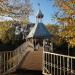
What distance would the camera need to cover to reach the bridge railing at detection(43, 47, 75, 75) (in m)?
10.7

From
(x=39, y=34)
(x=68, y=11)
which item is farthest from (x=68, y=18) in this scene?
(x=39, y=34)

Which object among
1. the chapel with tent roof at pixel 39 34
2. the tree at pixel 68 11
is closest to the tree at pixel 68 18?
the tree at pixel 68 11

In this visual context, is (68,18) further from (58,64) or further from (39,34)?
(39,34)

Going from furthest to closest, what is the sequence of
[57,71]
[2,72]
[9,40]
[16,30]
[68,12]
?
[16,30]
[9,40]
[68,12]
[2,72]
[57,71]

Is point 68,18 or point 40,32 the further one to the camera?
point 40,32

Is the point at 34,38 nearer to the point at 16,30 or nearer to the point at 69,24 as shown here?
the point at 16,30

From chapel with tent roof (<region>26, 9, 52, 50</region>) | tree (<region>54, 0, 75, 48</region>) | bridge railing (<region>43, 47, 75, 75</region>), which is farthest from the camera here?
chapel with tent roof (<region>26, 9, 52, 50</region>)

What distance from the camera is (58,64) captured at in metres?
11.9

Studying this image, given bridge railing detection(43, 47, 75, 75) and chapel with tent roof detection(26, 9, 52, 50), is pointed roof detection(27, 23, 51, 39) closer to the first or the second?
chapel with tent roof detection(26, 9, 52, 50)

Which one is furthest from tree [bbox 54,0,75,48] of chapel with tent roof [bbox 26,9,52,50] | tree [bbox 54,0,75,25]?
chapel with tent roof [bbox 26,9,52,50]

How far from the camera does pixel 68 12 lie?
16766 millimetres

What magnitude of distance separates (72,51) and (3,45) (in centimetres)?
1470

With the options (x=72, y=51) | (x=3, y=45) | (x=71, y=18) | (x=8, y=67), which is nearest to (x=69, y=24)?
(x=71, y=18)

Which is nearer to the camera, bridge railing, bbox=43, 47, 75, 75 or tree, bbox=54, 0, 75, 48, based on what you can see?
bridge railing, bbox=43, 47, 75, 75
